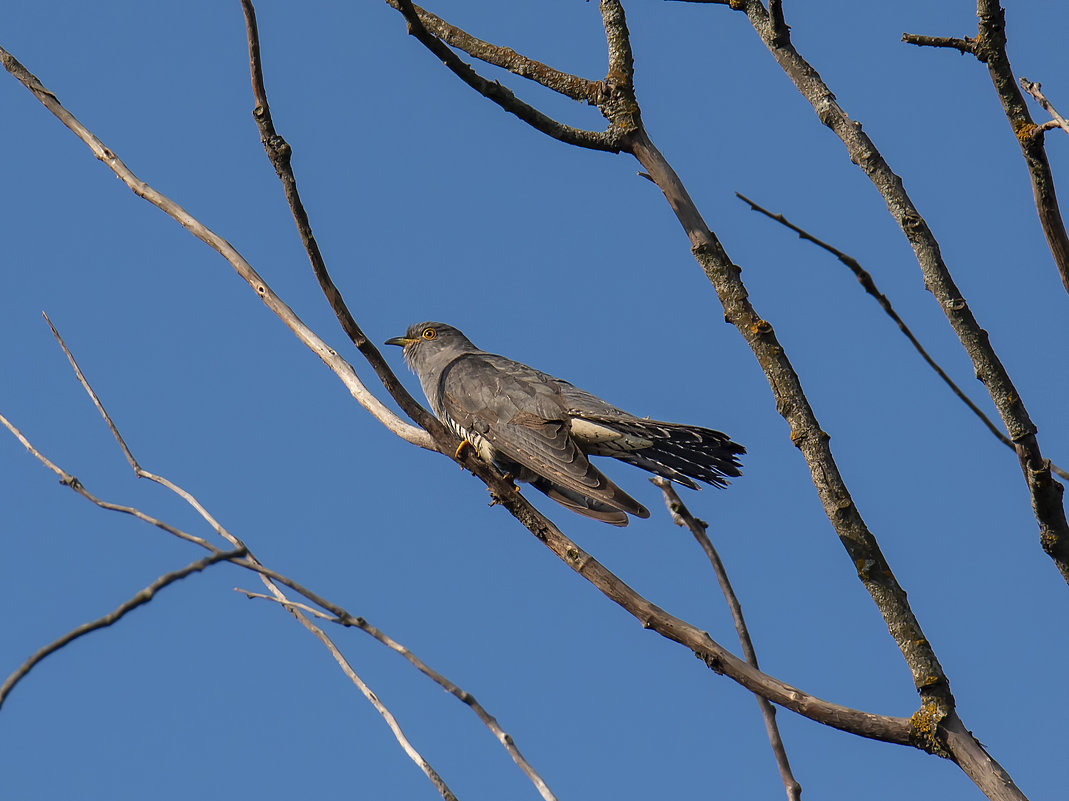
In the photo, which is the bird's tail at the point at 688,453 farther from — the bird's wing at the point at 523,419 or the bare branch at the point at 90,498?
the bare branch at the point at 90,498

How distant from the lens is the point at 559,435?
5.98m

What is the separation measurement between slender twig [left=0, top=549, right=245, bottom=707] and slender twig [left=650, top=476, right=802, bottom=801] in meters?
1.99

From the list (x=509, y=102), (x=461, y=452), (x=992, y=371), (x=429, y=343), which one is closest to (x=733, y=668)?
(x=992, y=371)

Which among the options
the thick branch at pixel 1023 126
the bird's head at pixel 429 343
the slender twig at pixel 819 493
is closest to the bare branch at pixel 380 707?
the slender twig at pixel 819 493

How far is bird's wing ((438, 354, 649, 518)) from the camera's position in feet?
18.0

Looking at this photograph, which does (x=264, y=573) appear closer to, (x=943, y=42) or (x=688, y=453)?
(x=943, y=42)

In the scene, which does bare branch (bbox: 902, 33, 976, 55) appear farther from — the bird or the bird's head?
the bird's head

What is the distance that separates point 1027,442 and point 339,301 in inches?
84.6

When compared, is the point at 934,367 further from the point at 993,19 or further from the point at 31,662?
the point at 31,662

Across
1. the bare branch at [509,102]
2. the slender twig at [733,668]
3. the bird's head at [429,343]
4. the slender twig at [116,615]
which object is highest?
the bird's head at [429,343]

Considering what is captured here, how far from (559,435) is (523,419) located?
363 millimetres

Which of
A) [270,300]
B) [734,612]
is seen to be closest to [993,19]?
[734,612]

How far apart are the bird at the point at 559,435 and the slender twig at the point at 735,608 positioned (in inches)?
44.3

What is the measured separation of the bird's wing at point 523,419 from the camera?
18.0 ft
